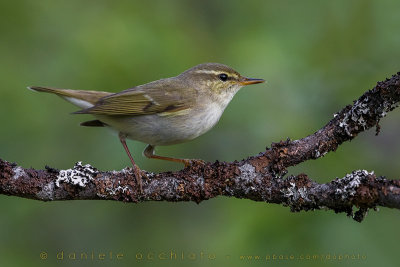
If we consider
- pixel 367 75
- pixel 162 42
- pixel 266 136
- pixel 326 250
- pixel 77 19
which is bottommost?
pixel 326 250

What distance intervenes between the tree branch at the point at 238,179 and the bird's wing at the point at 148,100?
1471 millimetres

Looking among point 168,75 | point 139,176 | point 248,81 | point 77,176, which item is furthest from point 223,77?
point 77,176

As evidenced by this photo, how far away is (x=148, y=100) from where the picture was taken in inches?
220

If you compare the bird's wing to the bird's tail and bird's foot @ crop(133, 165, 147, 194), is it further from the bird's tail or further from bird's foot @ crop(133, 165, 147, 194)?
bird's foot @ crop(133, 165, 147, 194)

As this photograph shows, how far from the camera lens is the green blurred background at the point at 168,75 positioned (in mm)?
5199

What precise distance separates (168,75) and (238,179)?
206 centimetres

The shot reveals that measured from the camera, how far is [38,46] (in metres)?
5.73

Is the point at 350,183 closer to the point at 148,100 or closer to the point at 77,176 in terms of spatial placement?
the point at 77,176

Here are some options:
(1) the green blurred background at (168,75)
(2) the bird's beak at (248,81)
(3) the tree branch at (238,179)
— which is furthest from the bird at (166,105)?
(3) the tree branch at (238,179)

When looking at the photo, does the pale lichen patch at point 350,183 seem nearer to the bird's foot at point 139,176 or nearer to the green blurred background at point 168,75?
the green blurred background at point 168,75

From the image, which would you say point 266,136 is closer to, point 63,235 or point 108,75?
point 108,75

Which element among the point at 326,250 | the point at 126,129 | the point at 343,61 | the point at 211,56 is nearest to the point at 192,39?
the point at 211,56

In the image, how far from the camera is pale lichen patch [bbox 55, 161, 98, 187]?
368 cm

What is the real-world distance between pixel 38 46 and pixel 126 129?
1.60 meters
